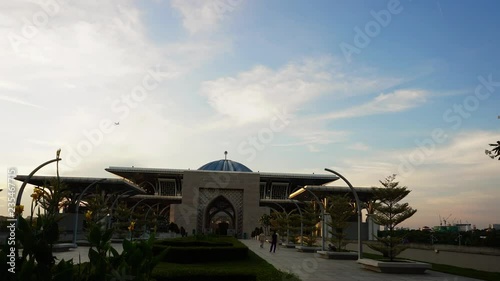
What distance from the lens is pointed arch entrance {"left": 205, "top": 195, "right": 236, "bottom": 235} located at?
76.8 m

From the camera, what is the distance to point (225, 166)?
293ft

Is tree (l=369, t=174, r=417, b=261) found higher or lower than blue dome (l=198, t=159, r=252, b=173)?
lower

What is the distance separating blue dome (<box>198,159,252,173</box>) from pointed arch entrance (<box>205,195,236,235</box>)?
787 cm

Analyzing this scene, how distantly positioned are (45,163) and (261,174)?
58265 millimetres

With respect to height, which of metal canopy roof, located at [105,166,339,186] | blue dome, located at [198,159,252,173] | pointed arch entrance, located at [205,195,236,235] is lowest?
pointed arch entrance, located at [205,195,236,235]

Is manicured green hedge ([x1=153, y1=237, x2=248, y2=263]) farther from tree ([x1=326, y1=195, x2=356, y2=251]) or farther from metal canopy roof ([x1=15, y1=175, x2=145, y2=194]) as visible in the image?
metal canopy roof ([x1=15, y1=175, x2=145, y2=194])

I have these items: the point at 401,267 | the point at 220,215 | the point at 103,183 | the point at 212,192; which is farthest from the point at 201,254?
the point at 220,215

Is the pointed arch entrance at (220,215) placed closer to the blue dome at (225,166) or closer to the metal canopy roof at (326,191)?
the blue dome at (225,166)

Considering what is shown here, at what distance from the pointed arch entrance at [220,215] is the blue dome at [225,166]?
787 centimetres

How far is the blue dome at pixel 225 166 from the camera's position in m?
88.9

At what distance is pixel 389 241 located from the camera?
19.4 metres

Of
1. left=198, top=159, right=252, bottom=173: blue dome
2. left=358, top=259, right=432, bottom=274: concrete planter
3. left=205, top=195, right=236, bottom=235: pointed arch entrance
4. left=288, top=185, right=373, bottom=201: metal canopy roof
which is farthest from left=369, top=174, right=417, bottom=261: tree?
left=198, top=159, right=252, bottom=173: blue dome

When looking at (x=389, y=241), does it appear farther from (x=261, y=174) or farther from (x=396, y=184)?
(x=261, y=174)

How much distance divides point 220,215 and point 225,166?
1575 cm
